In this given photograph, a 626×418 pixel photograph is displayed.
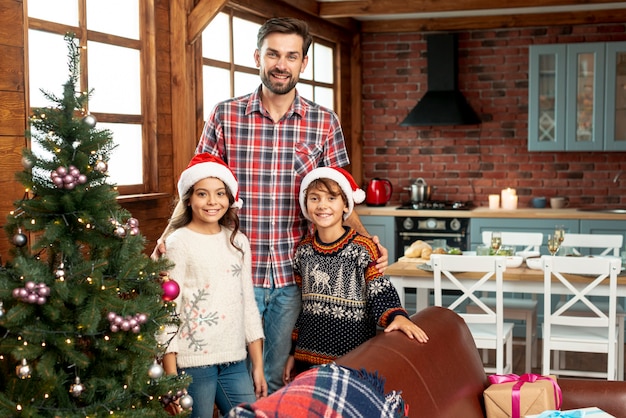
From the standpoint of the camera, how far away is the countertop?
20.3 ft

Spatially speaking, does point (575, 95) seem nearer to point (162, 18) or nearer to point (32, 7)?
point (162, 18)

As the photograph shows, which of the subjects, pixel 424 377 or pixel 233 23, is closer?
pixel 424 377

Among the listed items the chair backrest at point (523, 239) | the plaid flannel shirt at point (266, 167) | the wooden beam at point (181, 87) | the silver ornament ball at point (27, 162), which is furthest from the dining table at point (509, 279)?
the silver ornament ball at point (27, 162)

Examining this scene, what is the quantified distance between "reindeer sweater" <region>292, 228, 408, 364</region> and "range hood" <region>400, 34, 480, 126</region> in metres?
4.03

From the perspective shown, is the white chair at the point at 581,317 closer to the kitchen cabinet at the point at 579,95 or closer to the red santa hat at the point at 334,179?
the red santa hat at the point at 334,179

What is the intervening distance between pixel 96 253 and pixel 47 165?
0.27 m

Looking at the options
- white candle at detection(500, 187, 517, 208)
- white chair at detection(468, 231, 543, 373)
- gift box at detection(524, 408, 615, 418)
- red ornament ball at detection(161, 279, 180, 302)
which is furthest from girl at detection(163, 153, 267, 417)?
white candle at detection(500, 187, 517, 208)

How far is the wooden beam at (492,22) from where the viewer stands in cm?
661

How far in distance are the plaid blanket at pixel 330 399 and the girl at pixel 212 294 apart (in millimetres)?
756

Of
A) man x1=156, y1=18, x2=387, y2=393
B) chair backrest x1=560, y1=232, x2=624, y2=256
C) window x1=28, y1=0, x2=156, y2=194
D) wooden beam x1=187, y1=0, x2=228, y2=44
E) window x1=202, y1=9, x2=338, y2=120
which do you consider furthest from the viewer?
chair backrest x1=560, y1=232, x2=624, y2=256

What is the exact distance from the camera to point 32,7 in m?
3.54

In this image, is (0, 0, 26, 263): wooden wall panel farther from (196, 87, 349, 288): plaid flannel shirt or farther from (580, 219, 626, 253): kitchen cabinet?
(580, 219, 626, 253): kitchen cabinet

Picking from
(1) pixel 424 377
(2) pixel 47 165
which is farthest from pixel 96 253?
(1) pixel 424 377

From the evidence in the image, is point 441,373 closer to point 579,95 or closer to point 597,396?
point 597,396
